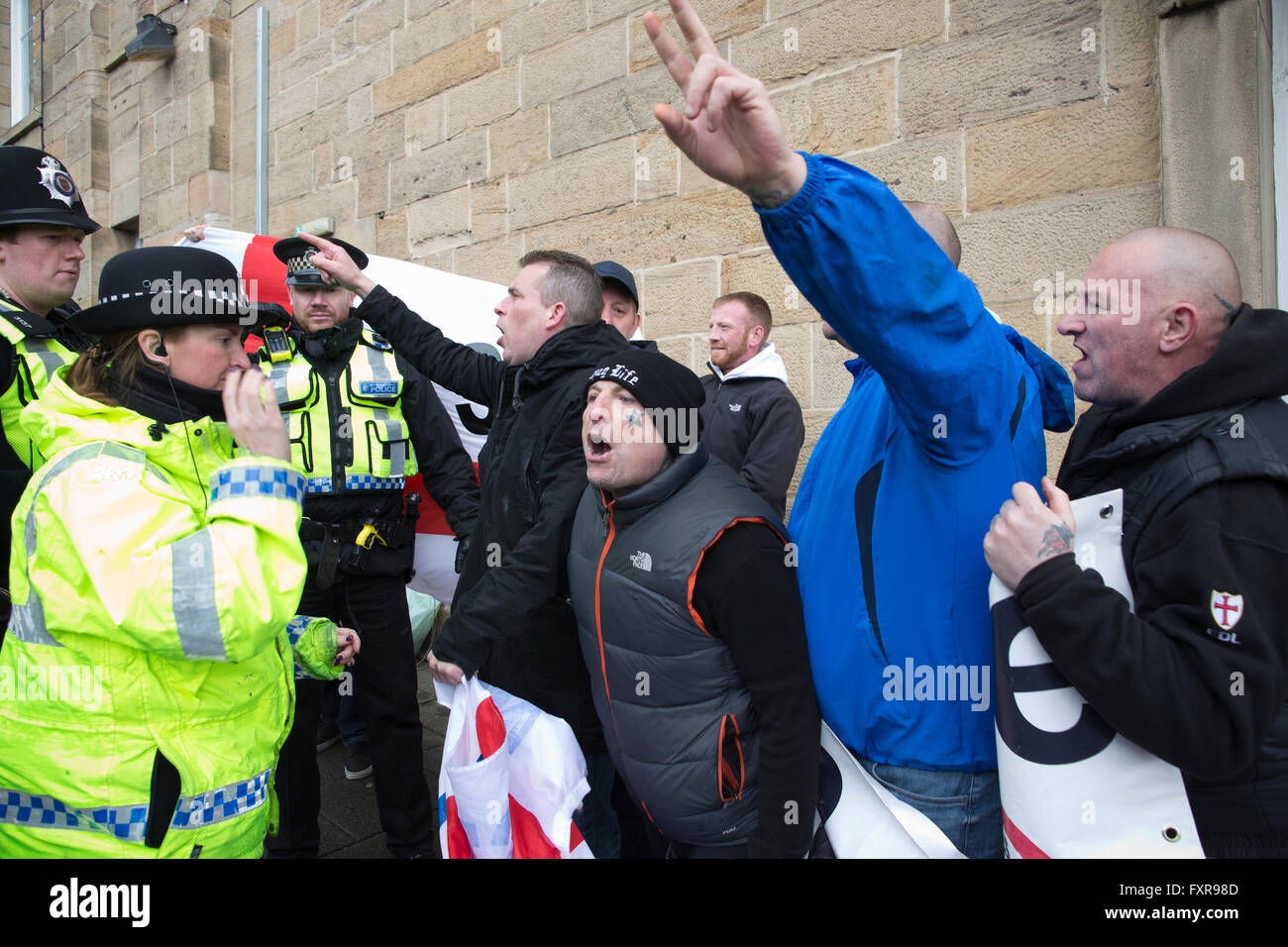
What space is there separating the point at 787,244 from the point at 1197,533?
77 centimetres

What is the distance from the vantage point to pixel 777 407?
346 centimetres

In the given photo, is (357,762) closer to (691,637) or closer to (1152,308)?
(691,637)

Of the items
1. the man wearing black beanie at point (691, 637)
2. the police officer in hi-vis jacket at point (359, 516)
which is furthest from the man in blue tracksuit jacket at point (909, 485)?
the police officer in hi-vis jacket at point (359, 516)

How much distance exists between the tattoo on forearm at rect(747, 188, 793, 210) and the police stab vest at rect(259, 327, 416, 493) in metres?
2.23

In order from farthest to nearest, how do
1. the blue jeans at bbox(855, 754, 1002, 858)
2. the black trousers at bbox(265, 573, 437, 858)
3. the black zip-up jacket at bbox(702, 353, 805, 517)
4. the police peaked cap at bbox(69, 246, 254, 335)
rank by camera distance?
the black zip-up jacket at bbox(702, 353, 805, 517)
the black trousers at bbox(265, 573, 437, 858)
the police peaked cap at bbox(69, 246, 254, 335)
the blue jeans at bbox(855, 754, 1002, 858)

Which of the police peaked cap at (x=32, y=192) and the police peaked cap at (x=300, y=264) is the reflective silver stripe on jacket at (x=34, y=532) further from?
the police peaked cap at (x=300, y=264)

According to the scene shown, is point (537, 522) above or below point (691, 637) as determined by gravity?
above

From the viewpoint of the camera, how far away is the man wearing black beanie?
5.29 feet

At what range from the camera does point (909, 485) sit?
139 centimetres

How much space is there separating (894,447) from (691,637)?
60 cm

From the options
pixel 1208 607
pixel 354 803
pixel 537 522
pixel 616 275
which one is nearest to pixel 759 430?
pixel 616 275

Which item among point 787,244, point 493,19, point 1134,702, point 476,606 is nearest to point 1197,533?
point 1134,702

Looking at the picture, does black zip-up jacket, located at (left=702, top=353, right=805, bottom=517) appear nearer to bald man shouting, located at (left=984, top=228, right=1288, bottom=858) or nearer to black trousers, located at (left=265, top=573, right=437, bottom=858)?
black trousers, located at (left=265, top=573, right=437, bottom=858)

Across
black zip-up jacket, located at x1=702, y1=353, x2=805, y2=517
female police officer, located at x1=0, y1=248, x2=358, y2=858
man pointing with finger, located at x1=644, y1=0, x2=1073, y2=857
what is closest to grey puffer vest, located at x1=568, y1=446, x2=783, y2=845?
man pointing with finger, located at x1=644, y1=0, x2=1073, y2=857
